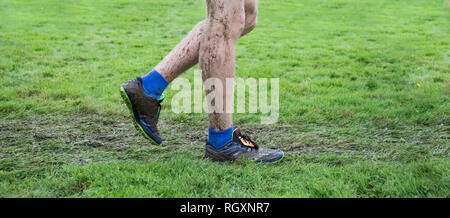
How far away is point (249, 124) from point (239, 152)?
3.51 ft

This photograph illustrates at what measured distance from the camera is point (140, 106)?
103 inches

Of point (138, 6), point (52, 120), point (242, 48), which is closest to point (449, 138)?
point (52, 120)

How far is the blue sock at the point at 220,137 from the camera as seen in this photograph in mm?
2582

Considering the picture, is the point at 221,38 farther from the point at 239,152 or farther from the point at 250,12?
the point at 239,152

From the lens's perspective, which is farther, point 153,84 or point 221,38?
point 153,84

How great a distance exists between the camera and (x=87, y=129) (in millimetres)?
3426

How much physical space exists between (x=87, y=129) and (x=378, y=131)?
91.9 inches

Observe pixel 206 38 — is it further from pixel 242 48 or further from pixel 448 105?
pixel 242 48

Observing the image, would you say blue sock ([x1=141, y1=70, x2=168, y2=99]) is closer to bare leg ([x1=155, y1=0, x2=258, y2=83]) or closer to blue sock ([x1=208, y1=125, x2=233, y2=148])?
bare leg ([x1=155, y1=0, x2=258, y2=83])

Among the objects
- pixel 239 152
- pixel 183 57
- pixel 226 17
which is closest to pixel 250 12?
pixel 226 17

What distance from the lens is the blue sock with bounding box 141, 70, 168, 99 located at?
2.65m

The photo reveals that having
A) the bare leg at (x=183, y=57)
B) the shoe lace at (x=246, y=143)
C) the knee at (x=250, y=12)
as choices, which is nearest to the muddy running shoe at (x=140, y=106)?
the bare leg at (x=183, y=57)

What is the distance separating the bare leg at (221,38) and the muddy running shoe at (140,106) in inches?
16.2

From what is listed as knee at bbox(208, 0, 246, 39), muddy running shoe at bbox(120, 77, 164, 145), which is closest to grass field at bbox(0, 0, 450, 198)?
muddy running shoe at bbox(120, 77, 164, 145)
